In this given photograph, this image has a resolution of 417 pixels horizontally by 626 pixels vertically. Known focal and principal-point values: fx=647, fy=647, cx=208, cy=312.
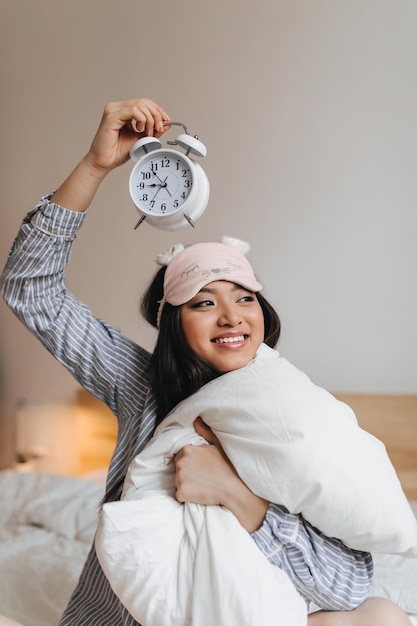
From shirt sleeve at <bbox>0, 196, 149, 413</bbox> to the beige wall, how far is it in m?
0.89

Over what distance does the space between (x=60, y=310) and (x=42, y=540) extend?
91cm

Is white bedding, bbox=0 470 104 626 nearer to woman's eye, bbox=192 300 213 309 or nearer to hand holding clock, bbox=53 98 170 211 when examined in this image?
woman's eye, bbox=192 300 213 309

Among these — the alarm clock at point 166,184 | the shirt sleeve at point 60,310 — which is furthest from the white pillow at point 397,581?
the alarm clock at point 166,184

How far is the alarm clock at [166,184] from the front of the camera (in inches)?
44.0

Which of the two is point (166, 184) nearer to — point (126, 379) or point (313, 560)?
point (126, 379)

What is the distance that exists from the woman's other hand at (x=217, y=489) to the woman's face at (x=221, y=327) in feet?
0.61

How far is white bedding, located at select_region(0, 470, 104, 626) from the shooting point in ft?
4.77

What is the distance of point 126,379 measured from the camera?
1.25 m

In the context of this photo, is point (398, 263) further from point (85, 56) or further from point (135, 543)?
point (85, 56)

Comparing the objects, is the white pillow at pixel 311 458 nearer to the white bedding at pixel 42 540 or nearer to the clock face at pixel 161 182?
the clock face at pixel 161 182

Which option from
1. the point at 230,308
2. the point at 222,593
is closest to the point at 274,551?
the point at 222,593

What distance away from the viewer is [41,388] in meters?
2.79

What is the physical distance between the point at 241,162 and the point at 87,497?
1186 millimetres

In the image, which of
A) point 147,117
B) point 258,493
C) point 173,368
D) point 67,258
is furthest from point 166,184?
point 258,493
